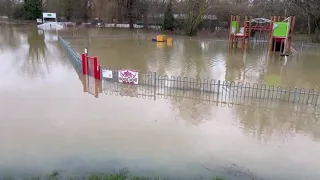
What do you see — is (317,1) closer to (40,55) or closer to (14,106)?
(40,55)

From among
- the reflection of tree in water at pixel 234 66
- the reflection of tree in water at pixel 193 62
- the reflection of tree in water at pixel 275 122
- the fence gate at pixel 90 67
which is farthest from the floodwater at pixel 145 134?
the reflection of tree in water at pixel 193 62

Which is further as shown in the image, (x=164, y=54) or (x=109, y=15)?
(x=109, y=15)

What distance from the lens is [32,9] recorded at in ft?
178

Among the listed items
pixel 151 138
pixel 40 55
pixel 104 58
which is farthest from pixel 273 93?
pixel 40 55

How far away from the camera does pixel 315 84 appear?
15492mm

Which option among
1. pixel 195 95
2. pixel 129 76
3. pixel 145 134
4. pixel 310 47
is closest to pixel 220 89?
pixel 195 95

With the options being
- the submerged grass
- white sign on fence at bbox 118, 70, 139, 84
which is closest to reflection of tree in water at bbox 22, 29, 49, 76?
white sign on fence at bbox 118, 70, 139, 84

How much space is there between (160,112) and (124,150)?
318 cm

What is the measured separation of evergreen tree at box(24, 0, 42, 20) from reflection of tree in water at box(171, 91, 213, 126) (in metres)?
50.2

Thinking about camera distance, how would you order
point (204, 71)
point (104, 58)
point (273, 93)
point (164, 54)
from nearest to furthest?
point (273, 93) < point (204, 71) < point (104, 58) < point (164, 54)

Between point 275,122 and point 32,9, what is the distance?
54.7 metres

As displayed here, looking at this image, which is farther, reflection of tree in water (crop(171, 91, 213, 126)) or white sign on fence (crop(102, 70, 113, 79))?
white sign on fence (crop(102, 70, 113, 79))

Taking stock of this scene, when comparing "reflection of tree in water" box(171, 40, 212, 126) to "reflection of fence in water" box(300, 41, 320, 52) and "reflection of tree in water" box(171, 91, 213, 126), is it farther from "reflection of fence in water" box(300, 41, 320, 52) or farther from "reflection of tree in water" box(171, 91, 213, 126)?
"reflection of fence in water" box(300, 41, 320, 52)

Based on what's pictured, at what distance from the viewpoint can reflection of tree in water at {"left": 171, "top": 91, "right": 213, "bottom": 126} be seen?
34.9 feet
